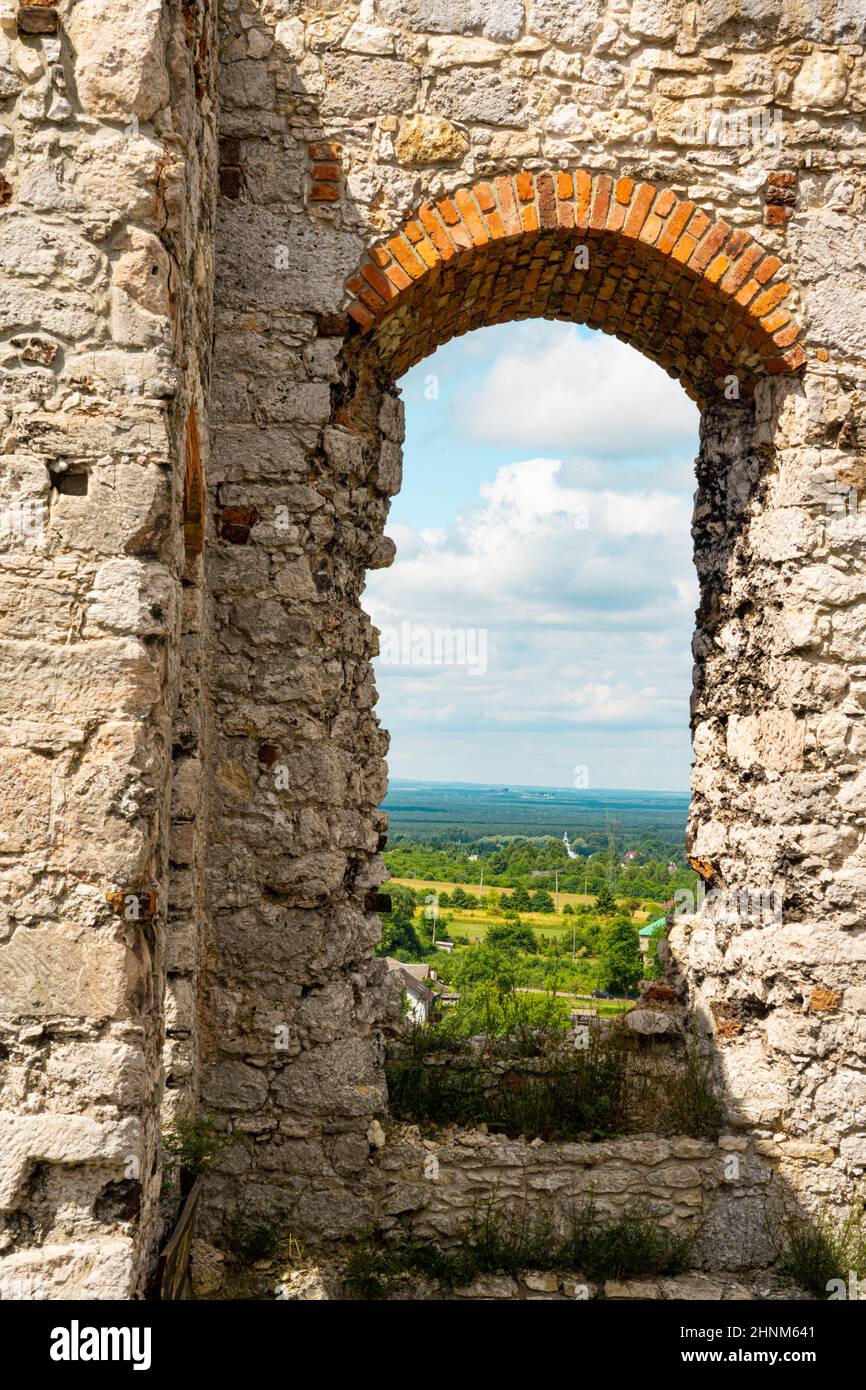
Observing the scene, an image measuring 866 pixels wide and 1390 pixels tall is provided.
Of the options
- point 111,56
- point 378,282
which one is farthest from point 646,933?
point 111,56

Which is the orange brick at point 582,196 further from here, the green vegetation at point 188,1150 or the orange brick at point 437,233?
the green vegetation at point 188,1150

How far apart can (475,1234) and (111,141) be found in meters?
4.10

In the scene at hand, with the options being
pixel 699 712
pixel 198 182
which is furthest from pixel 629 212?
pixel 699 712

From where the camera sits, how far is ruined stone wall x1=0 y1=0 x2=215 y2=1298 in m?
2.50

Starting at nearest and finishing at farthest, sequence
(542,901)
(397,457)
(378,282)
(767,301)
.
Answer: (378,282) < (767,301) < (397,457) < (542,901)

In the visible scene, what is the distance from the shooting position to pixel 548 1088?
14.5ft

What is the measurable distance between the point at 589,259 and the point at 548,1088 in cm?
369

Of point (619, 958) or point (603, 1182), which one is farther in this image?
point (619, 958)

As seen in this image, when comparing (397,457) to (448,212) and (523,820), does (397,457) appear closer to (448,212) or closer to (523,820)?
(448,212)

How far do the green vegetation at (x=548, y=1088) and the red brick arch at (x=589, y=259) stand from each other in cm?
315

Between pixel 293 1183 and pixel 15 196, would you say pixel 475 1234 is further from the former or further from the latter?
pixel 15 196

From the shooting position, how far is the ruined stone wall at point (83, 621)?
2.50 meters

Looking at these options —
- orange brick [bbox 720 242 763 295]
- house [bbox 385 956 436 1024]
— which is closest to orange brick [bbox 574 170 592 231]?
orange brick [bbox 720 242 763 295]

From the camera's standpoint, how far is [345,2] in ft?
13.9
